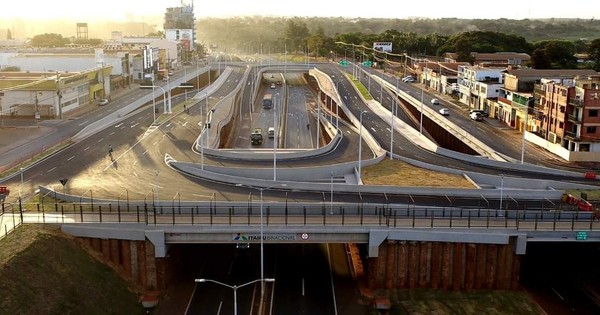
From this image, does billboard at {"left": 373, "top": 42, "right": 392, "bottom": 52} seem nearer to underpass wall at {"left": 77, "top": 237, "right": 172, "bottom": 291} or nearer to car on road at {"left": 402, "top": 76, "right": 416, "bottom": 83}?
car on road at {"left": 402, "top": 76, "right": 416, "bottom": 83}

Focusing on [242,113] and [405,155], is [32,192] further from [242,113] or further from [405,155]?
[242,113]

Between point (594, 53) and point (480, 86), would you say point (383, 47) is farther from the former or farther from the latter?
point (480, 86)

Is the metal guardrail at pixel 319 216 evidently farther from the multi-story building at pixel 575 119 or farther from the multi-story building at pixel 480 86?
the multi-story building at pixel 480 86

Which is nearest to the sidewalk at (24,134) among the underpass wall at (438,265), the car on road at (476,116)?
the underpass wall at (438,265)

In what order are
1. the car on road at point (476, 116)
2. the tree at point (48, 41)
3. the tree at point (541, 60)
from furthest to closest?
the tree at point (48, 41)
the tree at point (541, 60)
the car on road at point (476, 116)

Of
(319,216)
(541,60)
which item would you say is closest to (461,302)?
(319,216)

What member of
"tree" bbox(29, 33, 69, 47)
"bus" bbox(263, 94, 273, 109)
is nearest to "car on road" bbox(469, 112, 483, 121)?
"bus" bbox(263, 94, 273, 109)
